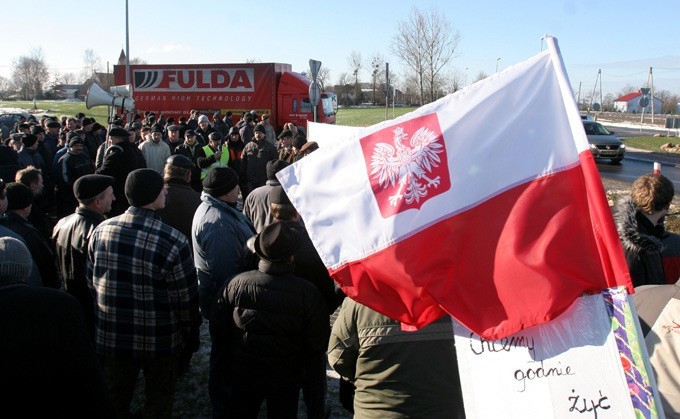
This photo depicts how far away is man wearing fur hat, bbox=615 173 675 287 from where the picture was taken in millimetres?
3578

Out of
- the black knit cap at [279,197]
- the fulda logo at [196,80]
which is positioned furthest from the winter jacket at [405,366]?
the fulda logo at [196,80]

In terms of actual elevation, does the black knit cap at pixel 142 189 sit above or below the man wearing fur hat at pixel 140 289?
above

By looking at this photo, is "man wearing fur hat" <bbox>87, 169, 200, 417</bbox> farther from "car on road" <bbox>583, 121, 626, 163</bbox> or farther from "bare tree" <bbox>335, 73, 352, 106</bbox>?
"bare tree" <bbox>335, 73, 352, 106</bbox>

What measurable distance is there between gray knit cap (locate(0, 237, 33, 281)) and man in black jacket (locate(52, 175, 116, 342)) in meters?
1.75

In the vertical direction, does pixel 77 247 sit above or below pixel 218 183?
below

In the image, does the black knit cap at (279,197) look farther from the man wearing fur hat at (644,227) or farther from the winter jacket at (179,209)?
the man wearing fur hat at (644,227)

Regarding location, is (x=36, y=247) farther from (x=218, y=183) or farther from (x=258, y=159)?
(x=258, y=159)

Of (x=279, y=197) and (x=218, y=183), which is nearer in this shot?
(x=279, y=197)

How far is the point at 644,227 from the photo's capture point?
372 centimetres

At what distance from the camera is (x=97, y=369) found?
8.34 feet

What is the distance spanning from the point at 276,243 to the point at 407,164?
1.04 meters

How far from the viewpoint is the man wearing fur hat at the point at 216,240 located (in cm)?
424

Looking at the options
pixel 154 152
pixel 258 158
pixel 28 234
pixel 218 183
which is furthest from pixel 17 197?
pixel 154 152

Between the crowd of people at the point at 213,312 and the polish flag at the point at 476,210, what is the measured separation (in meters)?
0.38
